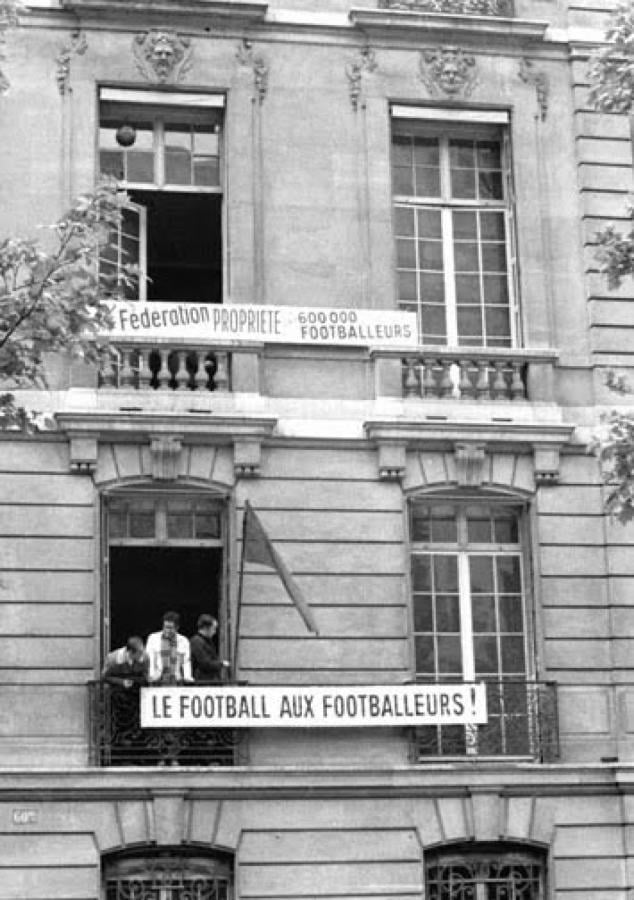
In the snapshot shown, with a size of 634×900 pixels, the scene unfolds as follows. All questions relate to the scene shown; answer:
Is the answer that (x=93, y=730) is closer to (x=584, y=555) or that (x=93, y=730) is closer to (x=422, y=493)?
(x=422, y=493)

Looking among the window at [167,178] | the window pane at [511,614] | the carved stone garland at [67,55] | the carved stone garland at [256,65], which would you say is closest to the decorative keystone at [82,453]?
the window at [167,178]

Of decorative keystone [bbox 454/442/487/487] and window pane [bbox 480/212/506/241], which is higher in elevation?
window pane [bbox 480/212/506/241]

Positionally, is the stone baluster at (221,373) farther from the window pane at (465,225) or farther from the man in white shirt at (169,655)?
the window pane at (465,225)

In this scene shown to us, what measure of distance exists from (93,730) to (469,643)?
4469mm

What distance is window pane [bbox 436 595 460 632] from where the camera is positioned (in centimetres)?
2086

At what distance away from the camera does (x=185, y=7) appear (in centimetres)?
2167

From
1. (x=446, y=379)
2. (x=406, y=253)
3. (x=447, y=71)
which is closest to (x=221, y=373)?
(x=446, y=379)

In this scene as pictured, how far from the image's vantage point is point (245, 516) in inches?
789

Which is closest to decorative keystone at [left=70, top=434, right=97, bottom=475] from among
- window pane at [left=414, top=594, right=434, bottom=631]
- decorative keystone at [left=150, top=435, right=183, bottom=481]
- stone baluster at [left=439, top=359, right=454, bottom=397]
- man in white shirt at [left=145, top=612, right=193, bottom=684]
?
decorative keystone at [left=150, top=435, right=183, bottom=481]

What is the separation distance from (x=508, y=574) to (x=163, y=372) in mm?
4687

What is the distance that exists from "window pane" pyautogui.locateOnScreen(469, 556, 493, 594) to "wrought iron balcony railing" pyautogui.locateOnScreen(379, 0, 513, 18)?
6860 millimetres

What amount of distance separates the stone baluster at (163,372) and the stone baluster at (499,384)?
3853 millimetres

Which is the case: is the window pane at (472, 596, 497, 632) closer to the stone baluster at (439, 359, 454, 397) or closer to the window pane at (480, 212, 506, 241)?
the stone baluster at (439, 359, 454, 397)

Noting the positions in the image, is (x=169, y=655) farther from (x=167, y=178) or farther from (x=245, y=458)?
(x=167, y=178)
